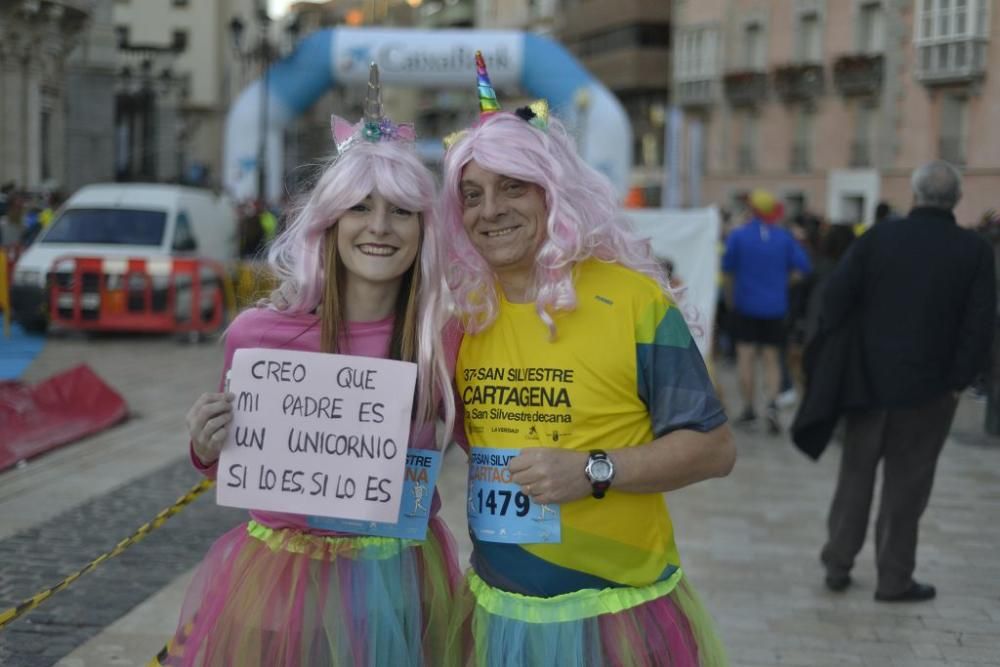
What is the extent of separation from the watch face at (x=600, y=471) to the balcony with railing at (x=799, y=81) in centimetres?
3517

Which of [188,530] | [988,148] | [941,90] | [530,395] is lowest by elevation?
[188,530]

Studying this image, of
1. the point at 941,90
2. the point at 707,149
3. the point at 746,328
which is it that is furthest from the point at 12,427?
the point at 707,149

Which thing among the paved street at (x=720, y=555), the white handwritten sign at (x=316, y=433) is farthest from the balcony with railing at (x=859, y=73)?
the white handwritten sign at (x=316, y=433)

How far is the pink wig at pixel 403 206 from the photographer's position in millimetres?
2807

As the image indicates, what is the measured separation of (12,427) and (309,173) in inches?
246

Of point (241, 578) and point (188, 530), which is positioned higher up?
point (241, 578)

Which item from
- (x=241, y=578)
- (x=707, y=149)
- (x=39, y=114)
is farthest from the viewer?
(x=707, y=149)

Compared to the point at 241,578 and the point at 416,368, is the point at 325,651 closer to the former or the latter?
the point at 241,578

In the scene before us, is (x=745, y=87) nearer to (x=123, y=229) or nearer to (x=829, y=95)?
(x=829, y=95)

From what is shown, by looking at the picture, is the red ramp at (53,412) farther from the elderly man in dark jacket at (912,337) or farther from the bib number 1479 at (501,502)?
the bib number 1479 at (501,502)

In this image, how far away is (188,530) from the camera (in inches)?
264

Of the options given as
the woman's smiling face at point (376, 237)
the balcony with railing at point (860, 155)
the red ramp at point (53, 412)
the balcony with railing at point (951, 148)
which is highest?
the balcony with railing at point (860, 155)

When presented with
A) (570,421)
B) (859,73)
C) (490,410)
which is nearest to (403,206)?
(490,410)

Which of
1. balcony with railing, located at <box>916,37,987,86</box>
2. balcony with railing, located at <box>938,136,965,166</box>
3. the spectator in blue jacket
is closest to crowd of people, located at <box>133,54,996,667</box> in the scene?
the spectator in blue jacket
